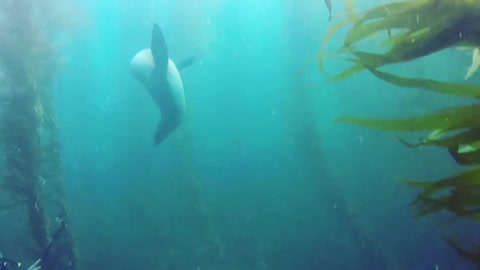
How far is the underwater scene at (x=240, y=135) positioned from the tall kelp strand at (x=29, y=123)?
0.03 metres

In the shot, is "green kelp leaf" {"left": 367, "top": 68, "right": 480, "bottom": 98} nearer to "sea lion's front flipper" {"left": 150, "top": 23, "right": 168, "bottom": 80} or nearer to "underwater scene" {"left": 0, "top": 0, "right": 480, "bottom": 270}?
"underwater scene" {"left": 0, "top": 0, "right": 480, "bottom": 270}

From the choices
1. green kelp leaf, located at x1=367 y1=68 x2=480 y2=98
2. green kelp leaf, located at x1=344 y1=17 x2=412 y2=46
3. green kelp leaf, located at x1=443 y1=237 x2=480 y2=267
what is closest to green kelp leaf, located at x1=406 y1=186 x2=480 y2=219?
green kelp leaf, located at x1=443 y1=237 x2=480 y2=267

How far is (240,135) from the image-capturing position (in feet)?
90.1

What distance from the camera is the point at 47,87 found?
888 centimetres

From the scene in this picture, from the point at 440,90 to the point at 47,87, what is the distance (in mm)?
8930

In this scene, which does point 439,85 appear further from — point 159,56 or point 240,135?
point 240,135

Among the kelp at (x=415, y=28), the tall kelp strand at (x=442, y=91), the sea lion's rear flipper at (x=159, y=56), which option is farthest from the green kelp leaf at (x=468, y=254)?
the sea lion's rear flipper at (x=159, y=56)

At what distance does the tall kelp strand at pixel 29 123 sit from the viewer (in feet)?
25.3

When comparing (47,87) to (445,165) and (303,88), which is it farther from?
(445,165)

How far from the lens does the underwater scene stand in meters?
1.46

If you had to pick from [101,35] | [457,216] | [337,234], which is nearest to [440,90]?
[457,216]

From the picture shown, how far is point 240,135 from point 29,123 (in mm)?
20071

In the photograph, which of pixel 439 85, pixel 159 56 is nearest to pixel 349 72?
pixel 439 85

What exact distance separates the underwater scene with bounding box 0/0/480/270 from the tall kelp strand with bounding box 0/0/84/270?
33 mm
